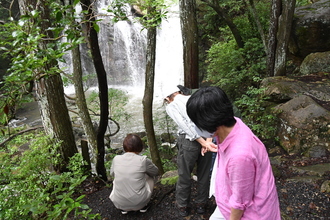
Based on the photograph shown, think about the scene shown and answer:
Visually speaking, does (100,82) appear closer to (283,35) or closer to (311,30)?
(283,35)

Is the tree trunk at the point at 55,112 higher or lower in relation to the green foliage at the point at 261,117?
higher

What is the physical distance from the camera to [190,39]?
3971 mm

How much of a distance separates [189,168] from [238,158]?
1673 millimetres

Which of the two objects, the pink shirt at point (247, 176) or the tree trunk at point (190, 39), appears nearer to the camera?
the pink shirt at point (247, 176)

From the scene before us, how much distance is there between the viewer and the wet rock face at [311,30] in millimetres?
7840

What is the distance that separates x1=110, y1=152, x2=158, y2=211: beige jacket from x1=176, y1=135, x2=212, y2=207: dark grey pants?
0.50m

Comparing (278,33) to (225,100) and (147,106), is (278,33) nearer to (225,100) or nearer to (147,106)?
(147,106)

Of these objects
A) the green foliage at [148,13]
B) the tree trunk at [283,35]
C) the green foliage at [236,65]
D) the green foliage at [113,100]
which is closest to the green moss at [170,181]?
the green foliage at [148,13]

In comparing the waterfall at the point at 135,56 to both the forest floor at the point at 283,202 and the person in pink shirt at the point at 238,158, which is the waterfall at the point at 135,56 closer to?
the forest floor at the point at 283,202

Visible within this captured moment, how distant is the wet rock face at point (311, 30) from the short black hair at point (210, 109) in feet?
28.4

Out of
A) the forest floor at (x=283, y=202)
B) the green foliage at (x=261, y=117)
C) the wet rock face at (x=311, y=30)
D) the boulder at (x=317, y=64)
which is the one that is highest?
the wet rock face at (x=311, y=30)

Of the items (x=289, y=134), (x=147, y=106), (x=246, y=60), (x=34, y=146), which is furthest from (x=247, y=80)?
(x=34, y=146)

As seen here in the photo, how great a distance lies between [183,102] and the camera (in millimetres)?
2711

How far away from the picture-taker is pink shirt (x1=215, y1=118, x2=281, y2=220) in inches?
50.1
